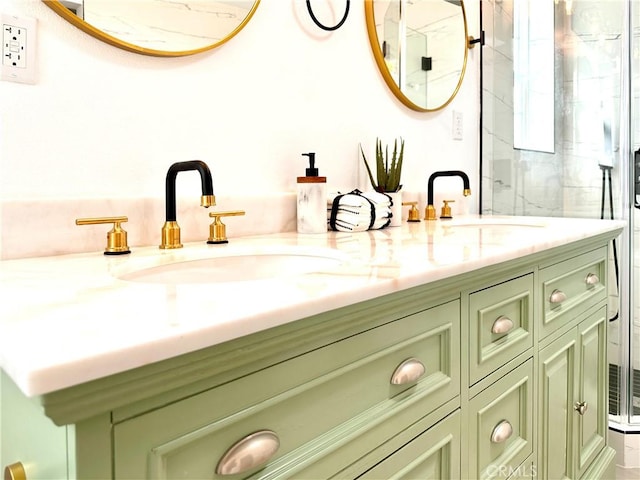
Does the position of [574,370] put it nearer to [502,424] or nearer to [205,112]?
[502,424]

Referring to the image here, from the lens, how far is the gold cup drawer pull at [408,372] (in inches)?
30.6

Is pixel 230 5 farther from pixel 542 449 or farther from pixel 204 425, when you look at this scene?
pixel 542 449

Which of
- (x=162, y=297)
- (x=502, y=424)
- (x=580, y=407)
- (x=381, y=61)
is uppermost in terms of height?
(x=381, y=61)

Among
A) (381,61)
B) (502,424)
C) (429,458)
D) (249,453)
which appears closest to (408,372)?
(429,458)

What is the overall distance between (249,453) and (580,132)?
207 cm

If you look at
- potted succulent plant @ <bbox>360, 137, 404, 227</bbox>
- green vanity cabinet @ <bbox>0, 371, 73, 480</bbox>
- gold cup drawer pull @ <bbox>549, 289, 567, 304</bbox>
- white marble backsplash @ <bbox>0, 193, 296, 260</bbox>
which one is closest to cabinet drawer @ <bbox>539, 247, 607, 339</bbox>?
gold cup drawer pull @ <bbox>549, 289, 567, 304</bbox>

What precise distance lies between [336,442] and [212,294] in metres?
0.25

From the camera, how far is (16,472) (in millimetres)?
520

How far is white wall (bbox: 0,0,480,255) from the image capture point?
0.96 meters

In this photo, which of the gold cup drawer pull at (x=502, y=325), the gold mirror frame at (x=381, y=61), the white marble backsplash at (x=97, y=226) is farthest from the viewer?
the gold mirror frame at (x=381, y=61)

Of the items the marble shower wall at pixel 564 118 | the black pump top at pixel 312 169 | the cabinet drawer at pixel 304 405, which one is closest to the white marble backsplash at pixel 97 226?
the black pump top at pixel 312 169

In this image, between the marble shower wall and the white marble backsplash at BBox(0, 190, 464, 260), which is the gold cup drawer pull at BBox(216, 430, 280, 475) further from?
the marble shower wall

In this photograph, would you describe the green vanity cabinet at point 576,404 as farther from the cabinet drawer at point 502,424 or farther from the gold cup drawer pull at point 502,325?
the gold cup drawer pull at point 502,325

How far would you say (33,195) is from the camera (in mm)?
946
